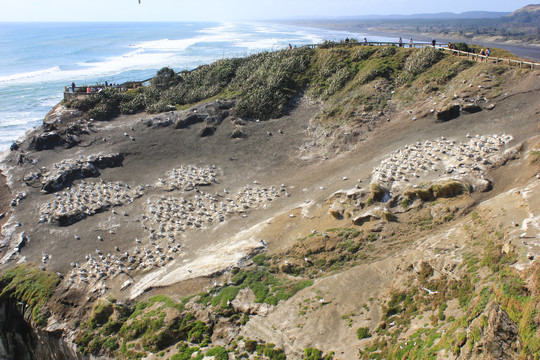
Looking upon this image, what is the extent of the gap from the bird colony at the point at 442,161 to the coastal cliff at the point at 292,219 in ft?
0.37

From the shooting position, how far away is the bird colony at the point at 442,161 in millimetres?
18359

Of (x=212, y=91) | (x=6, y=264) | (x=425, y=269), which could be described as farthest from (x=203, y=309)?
(x=212, y=91)

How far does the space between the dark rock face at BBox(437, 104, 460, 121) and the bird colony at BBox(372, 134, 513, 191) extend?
2.78 meters

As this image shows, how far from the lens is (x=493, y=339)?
24.9 feet

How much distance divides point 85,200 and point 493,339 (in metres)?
24.7

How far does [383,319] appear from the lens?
1181 centimetres

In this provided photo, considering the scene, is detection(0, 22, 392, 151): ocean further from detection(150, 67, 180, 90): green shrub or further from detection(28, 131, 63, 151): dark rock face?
detection(150, 67, 180, 90): green shrub

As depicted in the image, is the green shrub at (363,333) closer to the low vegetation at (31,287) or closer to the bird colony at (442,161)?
the bird colony at (442,161)

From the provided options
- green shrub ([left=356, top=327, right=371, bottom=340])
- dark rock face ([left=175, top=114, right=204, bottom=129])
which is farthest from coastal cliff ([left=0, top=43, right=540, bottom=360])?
dark rock face ([left=175, top=114, right=204, bottom=129])

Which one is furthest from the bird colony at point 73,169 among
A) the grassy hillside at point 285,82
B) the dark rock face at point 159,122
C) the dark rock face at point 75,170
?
the grassy hillside at point 285,82

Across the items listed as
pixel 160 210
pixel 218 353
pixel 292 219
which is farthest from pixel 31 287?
pixel 292 219

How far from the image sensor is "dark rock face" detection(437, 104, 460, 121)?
23953 mm

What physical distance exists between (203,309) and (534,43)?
113 m

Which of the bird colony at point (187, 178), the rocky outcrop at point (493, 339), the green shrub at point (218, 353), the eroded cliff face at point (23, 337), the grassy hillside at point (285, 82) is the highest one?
the grassy hillside at point (285, 82)
